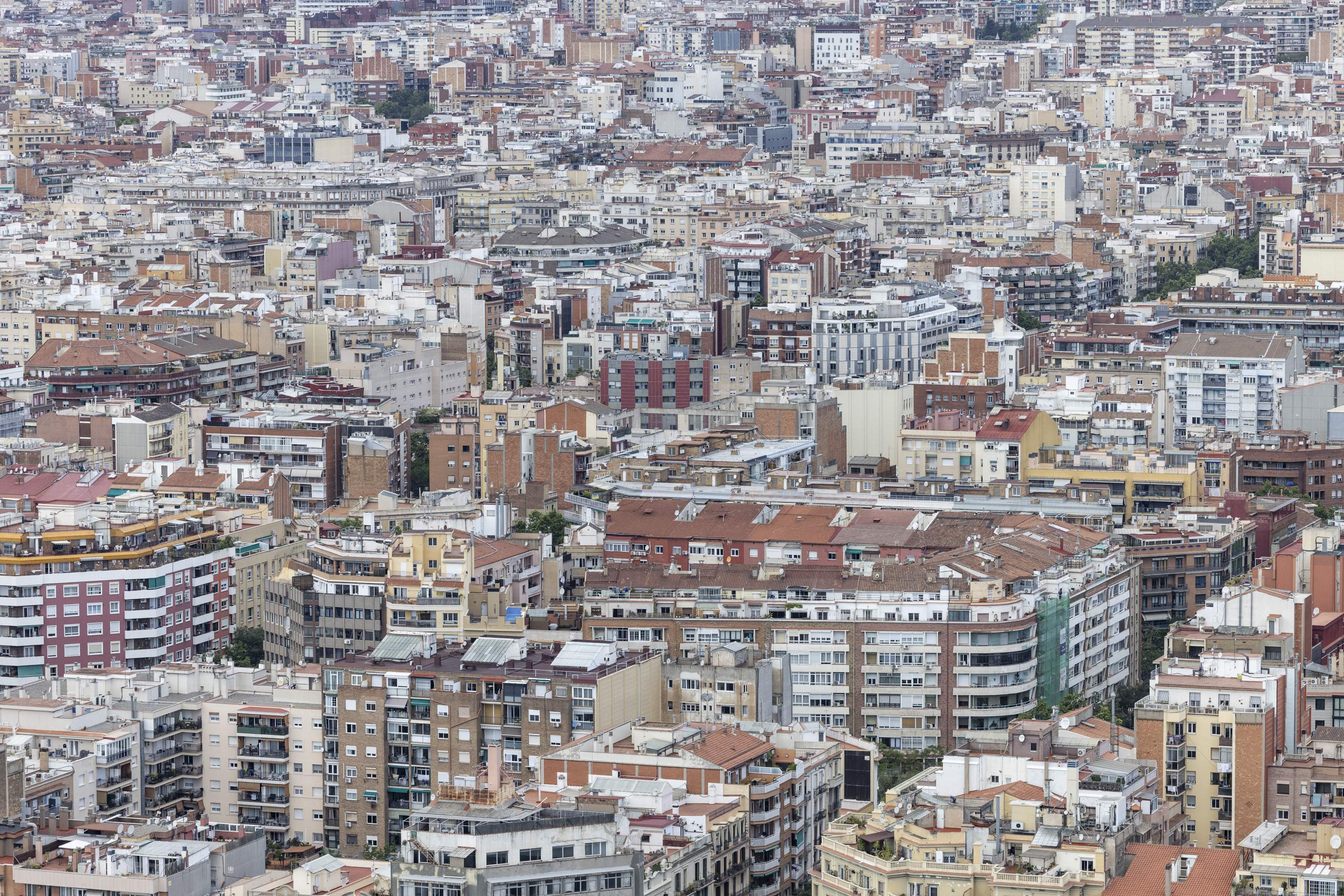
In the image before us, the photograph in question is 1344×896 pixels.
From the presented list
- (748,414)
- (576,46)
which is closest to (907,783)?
(748,414)

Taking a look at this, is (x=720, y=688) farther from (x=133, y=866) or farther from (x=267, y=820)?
(x=133, y=866)

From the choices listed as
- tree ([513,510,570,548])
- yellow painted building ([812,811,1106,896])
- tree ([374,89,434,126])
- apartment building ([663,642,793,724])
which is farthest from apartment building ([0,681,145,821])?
tree ([374,89,434,126])

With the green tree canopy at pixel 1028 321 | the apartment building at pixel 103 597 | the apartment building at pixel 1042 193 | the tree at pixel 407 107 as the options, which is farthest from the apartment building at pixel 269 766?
the tree at pixel 407 107

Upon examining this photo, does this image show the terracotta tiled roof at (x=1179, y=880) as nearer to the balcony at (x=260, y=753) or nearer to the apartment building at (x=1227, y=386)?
the balcony at (x=260, y=753)

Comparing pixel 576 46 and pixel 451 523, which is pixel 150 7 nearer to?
pixel 576 46

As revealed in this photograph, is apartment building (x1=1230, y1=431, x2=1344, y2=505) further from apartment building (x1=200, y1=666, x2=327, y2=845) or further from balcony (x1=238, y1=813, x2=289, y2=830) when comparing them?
balcony (x1=238, y1=813, x2=289, y2=830)

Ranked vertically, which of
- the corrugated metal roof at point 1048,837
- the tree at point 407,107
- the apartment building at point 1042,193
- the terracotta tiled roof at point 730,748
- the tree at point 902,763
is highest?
the tree at point 407,107
